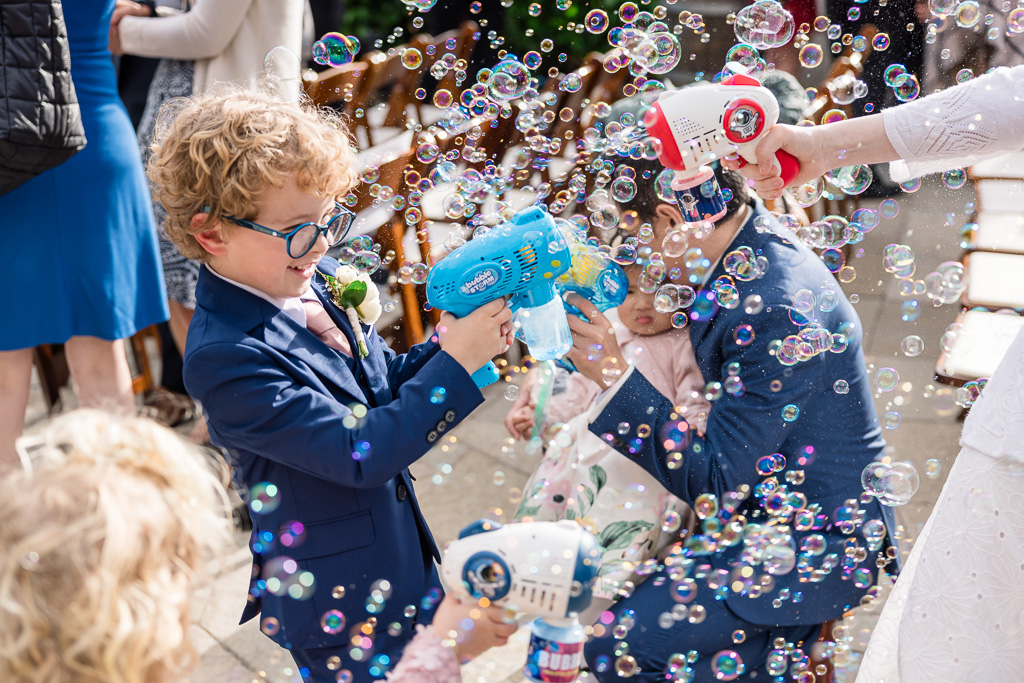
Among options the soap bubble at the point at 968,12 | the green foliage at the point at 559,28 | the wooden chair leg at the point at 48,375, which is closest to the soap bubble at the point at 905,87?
the soap bubble at the point at 968,12

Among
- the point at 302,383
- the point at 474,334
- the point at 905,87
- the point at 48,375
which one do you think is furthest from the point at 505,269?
the point at 48,375

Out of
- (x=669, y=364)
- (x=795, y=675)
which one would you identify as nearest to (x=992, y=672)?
(x=795, y=675)

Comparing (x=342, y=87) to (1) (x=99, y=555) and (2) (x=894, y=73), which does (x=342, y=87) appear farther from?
(1) (x=99, y=555)

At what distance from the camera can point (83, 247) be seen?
250 cm

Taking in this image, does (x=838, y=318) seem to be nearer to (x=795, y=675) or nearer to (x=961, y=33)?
(x=795, y=675)

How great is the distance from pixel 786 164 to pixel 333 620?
1.16 meters

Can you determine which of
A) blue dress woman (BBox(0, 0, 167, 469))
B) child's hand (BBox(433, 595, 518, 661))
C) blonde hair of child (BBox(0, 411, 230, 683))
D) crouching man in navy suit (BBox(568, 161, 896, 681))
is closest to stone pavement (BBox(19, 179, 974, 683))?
crouching man in navy suit (BBox(568, 161, 896, 681))

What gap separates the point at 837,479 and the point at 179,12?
2602 mm

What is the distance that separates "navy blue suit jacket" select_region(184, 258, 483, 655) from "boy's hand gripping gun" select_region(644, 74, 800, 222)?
0.58m

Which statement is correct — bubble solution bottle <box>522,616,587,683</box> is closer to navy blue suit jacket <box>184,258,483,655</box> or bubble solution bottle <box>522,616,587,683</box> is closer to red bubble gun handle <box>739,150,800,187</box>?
navy blue suit jacket <box>184,258,483,655</box>

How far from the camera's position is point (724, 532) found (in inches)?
70.2

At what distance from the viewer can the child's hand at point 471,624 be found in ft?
4.16

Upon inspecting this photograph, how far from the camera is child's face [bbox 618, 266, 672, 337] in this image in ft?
6.48

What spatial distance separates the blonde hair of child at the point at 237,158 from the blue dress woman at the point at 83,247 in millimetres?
1065
